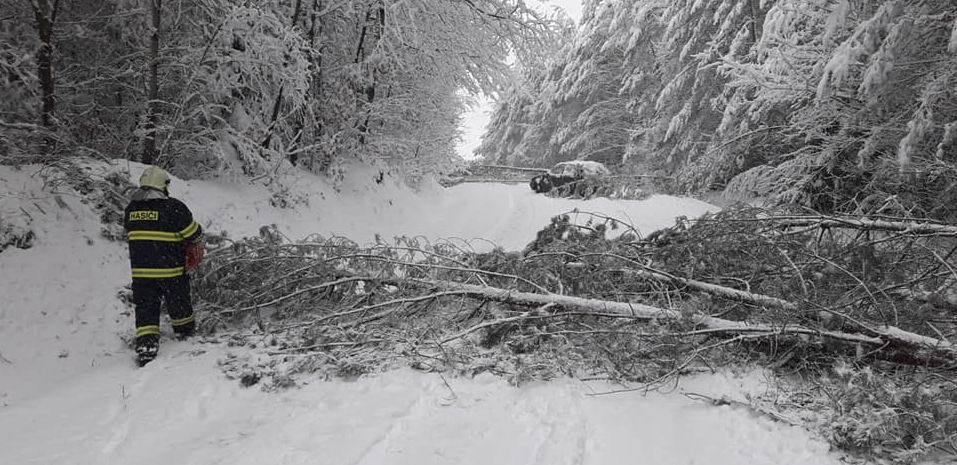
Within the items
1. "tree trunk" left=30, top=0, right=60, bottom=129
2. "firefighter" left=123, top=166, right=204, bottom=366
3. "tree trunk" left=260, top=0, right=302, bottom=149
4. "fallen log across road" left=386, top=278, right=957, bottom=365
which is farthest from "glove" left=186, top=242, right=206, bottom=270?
"tree trunk" left=260, top=0, right=302, bottom=149

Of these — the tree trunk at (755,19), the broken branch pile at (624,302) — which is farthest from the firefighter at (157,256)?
the tree trunk at (755,19)

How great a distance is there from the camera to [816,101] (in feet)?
23.1

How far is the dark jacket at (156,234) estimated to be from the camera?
4352 millimetres

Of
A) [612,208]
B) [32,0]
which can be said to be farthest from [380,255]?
[612,208]

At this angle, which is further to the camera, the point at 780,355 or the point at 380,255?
the point at 380,255

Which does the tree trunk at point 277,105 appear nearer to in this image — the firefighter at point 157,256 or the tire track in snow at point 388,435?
the firefighter at point 157,256

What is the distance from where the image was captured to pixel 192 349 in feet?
14.9

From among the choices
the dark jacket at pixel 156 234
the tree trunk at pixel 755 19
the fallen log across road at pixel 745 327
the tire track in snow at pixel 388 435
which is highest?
the tree trunk at pixel 755 19

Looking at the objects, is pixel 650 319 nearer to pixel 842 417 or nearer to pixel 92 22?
pixel 842 417

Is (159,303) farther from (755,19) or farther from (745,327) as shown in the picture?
(755,19)

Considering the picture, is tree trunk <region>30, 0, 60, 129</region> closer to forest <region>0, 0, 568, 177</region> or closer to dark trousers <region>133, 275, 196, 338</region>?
forest <region>0, 0, 568, 177</region>

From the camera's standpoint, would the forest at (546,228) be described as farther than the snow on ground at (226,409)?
Yes

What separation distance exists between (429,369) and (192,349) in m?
2.22

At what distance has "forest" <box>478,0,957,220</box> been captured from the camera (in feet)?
18.1
